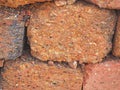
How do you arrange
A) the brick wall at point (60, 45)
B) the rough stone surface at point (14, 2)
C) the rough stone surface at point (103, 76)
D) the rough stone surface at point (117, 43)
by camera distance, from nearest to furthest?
the rough stone surface at point (14, 2), the brick wall at point (60, 45), the rough stone surface at point (117, 43), the rough stone surface at point (103, 76)

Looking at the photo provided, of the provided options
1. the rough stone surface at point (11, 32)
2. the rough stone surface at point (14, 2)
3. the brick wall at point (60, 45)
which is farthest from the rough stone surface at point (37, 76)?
the rough stone surface at point (14, 2)

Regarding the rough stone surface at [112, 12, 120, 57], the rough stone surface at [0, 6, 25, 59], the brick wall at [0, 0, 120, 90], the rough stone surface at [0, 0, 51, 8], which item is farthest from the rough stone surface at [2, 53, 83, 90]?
the rough stone surface at [0, 0, 51, 8]

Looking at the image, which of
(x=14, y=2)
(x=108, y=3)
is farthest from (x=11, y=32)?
(x=108, y=3)

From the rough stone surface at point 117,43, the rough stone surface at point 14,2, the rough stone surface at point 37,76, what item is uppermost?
the rough stone surface at point 14,2

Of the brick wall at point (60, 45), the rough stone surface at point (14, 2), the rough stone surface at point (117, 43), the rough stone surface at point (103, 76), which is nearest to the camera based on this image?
the rough stone surface at point (14, 2)

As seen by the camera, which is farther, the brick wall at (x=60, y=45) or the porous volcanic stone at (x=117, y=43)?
the porous volcanic stone at (x=117, y=43)

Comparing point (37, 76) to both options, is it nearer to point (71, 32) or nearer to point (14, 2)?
point (71, 32)

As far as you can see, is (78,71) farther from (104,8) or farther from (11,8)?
(11,8)

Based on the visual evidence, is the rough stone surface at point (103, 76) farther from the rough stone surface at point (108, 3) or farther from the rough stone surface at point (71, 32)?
the rough stone surface at point (108, 3)
